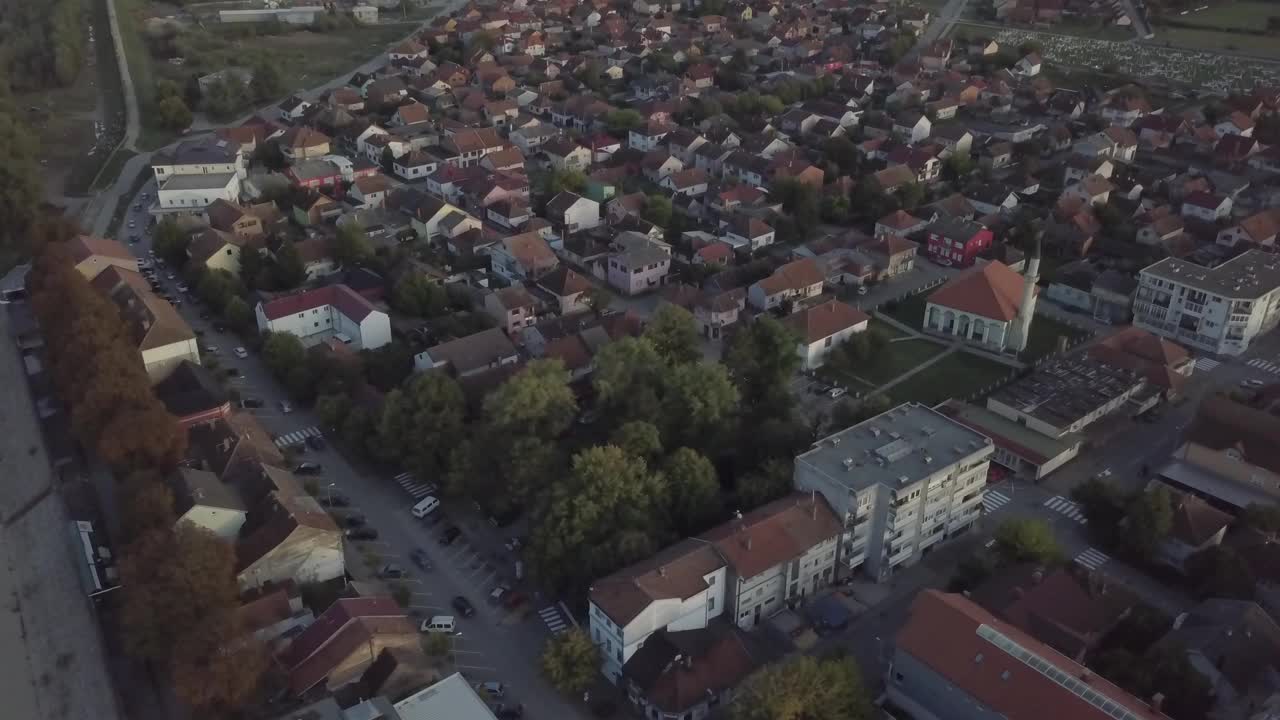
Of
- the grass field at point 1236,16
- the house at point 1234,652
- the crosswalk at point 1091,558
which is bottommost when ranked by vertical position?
the crosswalk at point 1091,558

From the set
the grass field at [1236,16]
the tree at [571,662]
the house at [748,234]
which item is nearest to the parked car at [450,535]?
the tree at [571,662]

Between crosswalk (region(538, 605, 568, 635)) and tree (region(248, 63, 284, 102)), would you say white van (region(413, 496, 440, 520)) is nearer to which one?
crosswalk (region(538, 605, 568, 635))

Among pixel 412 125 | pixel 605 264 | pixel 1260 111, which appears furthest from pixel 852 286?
pixel 1260 111

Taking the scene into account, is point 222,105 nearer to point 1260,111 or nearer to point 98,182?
point 98,182

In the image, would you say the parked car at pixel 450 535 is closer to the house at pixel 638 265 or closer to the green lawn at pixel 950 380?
the green lawn at pixel 950 380

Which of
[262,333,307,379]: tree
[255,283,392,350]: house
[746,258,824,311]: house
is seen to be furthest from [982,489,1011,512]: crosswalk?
[262,333,307,379]: tree
